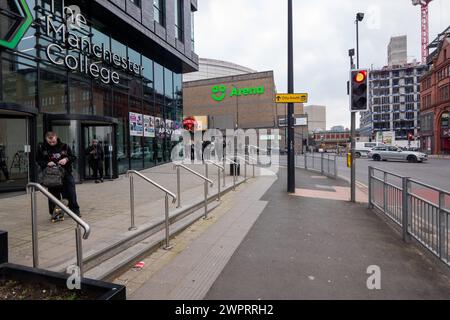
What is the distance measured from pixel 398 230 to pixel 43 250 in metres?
5.87

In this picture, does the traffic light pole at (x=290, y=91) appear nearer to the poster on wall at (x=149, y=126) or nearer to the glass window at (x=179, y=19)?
the poster on wall at (x=149, y=126)

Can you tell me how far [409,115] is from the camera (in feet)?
289

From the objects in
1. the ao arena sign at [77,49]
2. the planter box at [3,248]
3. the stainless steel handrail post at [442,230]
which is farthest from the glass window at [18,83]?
the stainless steel handrail post at [442,230]

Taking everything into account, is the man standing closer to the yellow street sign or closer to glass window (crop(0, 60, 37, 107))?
glass window (crop(0, 60, 37, 107))

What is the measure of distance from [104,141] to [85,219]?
23.4 feet

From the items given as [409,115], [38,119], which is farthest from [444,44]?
[38,119]

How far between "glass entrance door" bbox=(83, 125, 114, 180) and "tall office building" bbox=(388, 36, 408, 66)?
131 metres

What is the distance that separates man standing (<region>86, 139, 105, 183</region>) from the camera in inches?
418

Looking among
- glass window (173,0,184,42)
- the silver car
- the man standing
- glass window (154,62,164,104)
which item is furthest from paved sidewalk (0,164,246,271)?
the silver car

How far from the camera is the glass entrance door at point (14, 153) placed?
8984mm

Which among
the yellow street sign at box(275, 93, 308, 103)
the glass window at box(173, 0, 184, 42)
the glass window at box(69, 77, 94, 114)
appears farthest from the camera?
the glass window at box(173, 0, 184, 42)

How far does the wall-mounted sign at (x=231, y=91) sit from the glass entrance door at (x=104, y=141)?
4965cm
